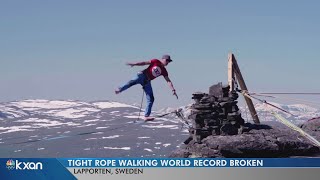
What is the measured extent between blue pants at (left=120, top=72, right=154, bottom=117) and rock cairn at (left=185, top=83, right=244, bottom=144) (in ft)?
32.6

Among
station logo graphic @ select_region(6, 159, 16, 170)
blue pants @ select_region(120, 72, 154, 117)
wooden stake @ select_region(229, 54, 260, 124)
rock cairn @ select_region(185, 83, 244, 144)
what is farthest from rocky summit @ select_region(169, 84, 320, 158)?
station logo graphic @ select_region(6, 159, 16, 170)

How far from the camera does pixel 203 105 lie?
27844 millimetres

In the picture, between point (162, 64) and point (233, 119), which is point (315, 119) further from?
point (162, 64)

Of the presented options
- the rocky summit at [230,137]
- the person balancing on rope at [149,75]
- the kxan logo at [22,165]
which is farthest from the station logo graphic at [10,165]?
the rocky summit at [230,137]

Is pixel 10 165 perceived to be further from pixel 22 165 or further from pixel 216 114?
pixel 216 114

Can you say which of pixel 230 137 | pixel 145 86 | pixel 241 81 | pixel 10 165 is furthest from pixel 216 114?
pixel 10 165

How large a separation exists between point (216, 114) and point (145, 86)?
35.0 ft

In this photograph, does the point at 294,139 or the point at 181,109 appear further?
the point at 294,139

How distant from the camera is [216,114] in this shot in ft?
90.5

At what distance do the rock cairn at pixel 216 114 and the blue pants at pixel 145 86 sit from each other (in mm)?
9937

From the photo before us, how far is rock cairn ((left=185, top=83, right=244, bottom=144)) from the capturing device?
2714 cm

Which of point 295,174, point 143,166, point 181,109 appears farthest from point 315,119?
point 143,166

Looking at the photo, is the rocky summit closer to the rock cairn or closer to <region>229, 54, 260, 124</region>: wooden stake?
the rock cairn

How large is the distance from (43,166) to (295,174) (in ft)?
31.6
